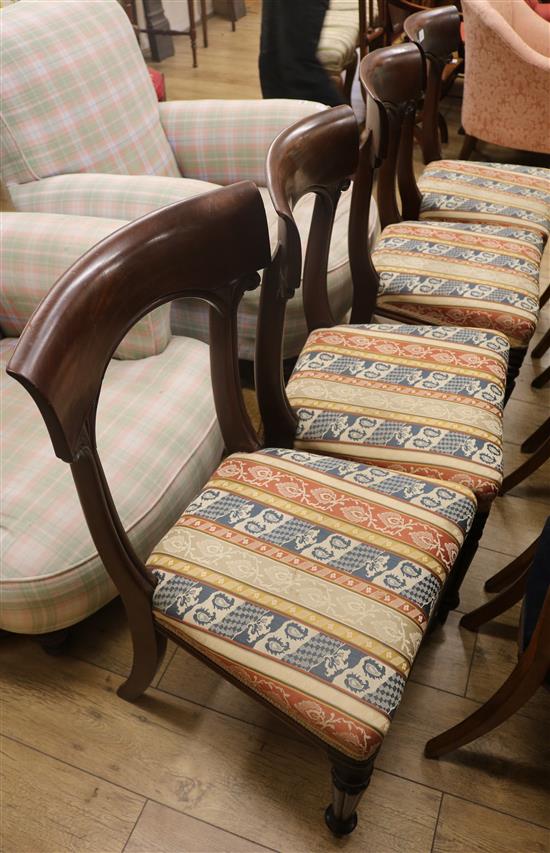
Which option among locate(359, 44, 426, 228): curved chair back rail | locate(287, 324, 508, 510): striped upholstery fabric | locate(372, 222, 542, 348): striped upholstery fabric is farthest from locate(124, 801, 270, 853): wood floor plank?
locate(359, 44, 426, 228): curved chair back rail

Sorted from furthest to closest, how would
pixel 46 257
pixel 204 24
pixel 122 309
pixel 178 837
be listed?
1. pixel 204 24
2. pixel 46 257
3. pixel 178 837
4. pixel 122 309

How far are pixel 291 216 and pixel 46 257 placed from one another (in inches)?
21.0

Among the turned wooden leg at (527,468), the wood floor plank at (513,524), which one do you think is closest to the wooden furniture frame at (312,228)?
the wood floor plank at (513,524)

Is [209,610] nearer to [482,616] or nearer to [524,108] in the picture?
[482,616]

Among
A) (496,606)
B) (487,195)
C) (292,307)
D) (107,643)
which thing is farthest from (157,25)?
(496,606)

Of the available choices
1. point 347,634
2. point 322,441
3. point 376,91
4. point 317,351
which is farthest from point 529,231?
point 347,634

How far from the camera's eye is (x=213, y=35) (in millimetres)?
4203

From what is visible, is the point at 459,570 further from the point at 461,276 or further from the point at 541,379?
the point at 541,379

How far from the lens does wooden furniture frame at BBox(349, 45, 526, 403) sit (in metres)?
1.25

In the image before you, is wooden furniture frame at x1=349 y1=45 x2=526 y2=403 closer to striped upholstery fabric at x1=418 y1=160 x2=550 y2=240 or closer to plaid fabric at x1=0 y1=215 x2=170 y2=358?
striped upholstery fabric at x1=418 y1=160 x2=550 y2=240

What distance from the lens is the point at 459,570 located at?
1146mm

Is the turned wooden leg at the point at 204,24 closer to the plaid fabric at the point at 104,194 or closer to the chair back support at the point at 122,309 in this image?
the plaid fabric at the point at 104,194

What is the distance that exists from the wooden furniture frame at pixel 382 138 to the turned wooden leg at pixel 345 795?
2.73 ft

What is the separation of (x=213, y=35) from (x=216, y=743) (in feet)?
14.3
